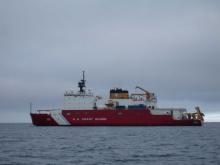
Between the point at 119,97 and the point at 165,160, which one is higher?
the point at 119,97

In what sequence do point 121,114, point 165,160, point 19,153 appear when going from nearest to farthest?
point 165,160, point 19,153, point 121,114

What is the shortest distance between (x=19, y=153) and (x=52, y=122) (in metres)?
43.5

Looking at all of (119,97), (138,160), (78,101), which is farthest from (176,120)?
(138,160)

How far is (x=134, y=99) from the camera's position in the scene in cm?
7600

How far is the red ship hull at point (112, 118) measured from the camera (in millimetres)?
73188

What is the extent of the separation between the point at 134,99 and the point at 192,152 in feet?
144

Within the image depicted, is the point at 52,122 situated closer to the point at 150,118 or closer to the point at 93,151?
the point at 150,118

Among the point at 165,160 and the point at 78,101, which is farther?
the point at 78,101

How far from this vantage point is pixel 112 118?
73.8 m

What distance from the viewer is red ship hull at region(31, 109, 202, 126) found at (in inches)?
2881

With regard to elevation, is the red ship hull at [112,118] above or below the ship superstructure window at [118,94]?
below

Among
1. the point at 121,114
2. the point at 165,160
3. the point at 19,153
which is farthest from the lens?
the point at 121,114

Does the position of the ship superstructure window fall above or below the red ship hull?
above

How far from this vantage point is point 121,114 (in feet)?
240
